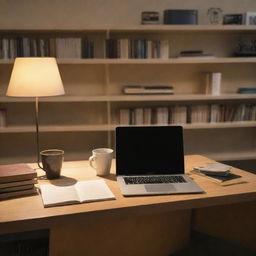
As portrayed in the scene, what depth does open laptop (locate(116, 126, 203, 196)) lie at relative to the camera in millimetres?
1543

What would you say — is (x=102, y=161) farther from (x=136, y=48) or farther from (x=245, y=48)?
(x=245, y=48)

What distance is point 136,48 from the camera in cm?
290

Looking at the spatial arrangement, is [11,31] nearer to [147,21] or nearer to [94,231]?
[147,21]

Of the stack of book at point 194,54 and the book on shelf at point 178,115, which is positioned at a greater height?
the stack of book at point 194,54

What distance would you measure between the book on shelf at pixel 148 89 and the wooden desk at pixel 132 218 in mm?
1201

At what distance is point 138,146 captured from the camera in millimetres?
1571

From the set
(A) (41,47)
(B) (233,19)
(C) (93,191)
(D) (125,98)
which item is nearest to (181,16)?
(B) (233,19)

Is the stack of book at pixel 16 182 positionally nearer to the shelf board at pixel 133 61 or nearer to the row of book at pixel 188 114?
the shelf board at pixel 133 61

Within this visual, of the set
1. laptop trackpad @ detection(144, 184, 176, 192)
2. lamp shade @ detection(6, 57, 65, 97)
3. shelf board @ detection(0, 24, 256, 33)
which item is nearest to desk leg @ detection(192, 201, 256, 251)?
laptop trackpad @ detection(144, 184, 176, 192)

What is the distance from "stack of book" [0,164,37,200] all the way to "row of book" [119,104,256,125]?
1767mm

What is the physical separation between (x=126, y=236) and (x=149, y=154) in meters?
0.45

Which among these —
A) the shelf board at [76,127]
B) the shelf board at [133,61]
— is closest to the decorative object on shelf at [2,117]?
the shelf board at [76,127]

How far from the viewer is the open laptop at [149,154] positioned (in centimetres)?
154

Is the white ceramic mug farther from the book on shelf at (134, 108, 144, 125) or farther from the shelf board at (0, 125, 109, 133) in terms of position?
the book on shelf at (134, 108, 144, 125)
